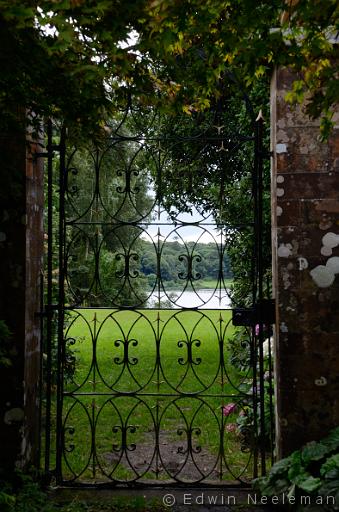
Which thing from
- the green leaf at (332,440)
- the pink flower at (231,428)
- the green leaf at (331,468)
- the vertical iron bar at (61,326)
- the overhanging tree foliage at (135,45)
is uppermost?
the overhanging tree foliage at (135,45)

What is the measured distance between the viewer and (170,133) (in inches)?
246

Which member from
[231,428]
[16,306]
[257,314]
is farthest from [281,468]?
[16,306]

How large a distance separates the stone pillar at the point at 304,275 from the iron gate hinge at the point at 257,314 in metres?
0.09

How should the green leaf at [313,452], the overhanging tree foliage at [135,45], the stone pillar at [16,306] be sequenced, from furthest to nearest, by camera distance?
the stone pillar at [16,306], the green leaf at [313,452], the overhanging tree foliage at [135,45]

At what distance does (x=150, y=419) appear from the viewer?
5.33m

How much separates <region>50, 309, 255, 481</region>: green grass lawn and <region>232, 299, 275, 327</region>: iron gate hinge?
0.13 metres

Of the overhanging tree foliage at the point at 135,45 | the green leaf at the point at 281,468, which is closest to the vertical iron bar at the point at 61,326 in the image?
the overhanging tree foliage at the point at 135,45

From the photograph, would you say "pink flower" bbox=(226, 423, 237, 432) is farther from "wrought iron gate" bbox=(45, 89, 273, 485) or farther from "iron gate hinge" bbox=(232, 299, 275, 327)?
"iron gate hinge" bbox=(232, 299, 275, 327)

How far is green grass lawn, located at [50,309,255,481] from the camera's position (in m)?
3.62

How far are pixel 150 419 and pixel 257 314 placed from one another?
2332mm

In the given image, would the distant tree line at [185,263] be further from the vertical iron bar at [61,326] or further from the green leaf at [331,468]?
the green leaf at [331,468]

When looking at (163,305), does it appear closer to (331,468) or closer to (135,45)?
(331,468)

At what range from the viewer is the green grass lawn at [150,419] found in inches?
143

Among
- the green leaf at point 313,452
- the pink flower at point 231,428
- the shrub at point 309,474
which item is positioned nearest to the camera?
the shrub at point 309,474
